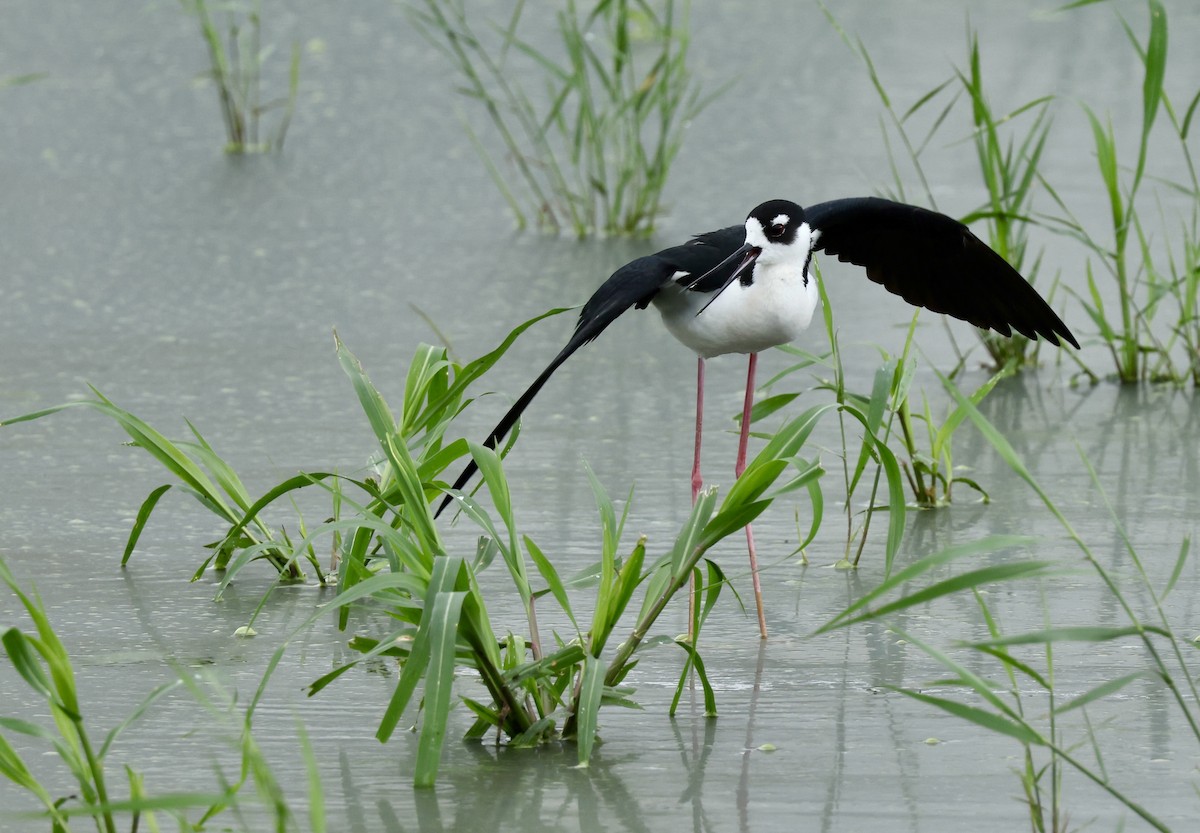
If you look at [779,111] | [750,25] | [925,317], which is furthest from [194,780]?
[750,25]

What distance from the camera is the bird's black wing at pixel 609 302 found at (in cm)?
214

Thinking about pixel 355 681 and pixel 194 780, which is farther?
pixel 355 681

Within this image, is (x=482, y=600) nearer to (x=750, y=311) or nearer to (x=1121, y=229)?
(x=750, y=311)

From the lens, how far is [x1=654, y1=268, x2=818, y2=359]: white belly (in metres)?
2.33

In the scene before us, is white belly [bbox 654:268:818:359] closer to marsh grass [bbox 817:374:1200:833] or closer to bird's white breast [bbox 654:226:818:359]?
bird's white breast [bbox 654:226:818:359]

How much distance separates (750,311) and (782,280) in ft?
0.19

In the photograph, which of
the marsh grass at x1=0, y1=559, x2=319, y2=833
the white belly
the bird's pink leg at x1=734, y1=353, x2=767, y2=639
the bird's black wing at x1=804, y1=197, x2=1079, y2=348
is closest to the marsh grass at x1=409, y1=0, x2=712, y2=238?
the bird's black wing at x1=804, y1=197, x2=1079, y2=348

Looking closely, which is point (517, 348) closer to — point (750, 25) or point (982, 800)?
point (982, 800)

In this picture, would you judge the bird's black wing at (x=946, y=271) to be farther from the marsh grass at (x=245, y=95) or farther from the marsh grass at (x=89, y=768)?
the marsh grass at (x=245, y=95)

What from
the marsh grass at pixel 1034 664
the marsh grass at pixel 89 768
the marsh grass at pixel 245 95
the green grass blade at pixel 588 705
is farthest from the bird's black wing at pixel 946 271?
the marsh grass at pixel 245 95

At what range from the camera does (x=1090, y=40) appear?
6.83m

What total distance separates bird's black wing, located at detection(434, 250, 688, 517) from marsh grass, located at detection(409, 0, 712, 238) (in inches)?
65.6

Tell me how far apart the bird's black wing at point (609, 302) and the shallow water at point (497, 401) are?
1.19 feet

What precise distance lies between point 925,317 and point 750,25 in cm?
300
